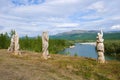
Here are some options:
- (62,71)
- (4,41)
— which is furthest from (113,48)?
(62,71)

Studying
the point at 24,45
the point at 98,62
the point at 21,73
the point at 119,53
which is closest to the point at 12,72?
the point at 21,73

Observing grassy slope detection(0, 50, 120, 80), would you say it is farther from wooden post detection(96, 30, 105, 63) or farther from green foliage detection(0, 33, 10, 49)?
green foliage detection(0, 33, 10, 49)

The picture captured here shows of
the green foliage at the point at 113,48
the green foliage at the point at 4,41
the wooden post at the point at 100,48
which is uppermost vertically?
the green foliage at the point at 4,41

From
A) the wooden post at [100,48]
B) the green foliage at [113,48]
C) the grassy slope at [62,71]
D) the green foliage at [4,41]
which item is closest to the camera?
the grassy slope at [62,71]

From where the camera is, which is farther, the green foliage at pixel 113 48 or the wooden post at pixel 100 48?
the green foliage at pixel 113 48

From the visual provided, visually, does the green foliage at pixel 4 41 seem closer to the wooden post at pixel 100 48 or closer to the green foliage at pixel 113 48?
the wooden post at pixel 100 48

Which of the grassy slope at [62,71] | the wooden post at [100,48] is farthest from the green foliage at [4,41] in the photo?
the wooden post at [100,48]

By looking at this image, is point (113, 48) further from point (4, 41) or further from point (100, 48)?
point (100, 48)

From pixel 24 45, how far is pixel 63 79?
9846 centimetres

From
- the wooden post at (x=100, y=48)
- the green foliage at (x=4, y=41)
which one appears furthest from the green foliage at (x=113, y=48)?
the wooden post at (x=100, y=48)

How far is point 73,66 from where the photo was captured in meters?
29.3

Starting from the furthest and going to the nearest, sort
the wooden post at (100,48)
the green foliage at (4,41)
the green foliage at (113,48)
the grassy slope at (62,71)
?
the green foliage at (113,48)
the green foliage at (4,41)
the wooden post at (100,48)
the grassy slope at (62,71)

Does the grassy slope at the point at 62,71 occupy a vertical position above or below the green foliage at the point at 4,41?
below

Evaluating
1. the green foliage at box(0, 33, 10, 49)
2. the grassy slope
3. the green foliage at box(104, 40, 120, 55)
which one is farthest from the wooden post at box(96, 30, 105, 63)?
the green foliage at box(104, 40, 120, 55)
